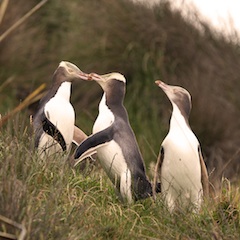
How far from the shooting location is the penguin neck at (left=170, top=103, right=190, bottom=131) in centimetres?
677

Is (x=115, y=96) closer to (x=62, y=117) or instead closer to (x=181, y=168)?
(x=62, y=117)

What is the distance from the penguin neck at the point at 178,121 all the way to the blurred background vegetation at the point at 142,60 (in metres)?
5.81

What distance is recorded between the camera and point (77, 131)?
318 inches

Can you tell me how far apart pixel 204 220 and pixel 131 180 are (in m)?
0.97


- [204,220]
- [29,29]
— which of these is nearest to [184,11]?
[29,29]

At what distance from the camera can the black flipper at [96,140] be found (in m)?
6.57

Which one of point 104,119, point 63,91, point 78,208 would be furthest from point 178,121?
point 78,208

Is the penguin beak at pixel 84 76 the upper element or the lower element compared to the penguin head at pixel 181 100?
upper

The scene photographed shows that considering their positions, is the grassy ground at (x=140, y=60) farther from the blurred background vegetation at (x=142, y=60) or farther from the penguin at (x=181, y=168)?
the penguin at (x=181, y=168)

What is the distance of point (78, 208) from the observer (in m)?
5.72

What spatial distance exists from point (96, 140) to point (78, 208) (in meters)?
0.93

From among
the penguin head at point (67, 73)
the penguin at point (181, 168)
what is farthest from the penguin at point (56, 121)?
the penguin at point (181, 168)

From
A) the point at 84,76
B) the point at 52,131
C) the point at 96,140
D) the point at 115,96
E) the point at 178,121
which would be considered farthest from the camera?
the point at 84,76

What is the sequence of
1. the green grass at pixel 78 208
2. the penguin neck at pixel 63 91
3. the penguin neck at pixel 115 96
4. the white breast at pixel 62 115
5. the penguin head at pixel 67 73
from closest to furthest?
the green grass at pixel 78 208, the penguin neck at pixel 115 96, the white breast at pixel 62 115, the penguin neck at pixel 63 91, the penguin head at pixel 67 73
